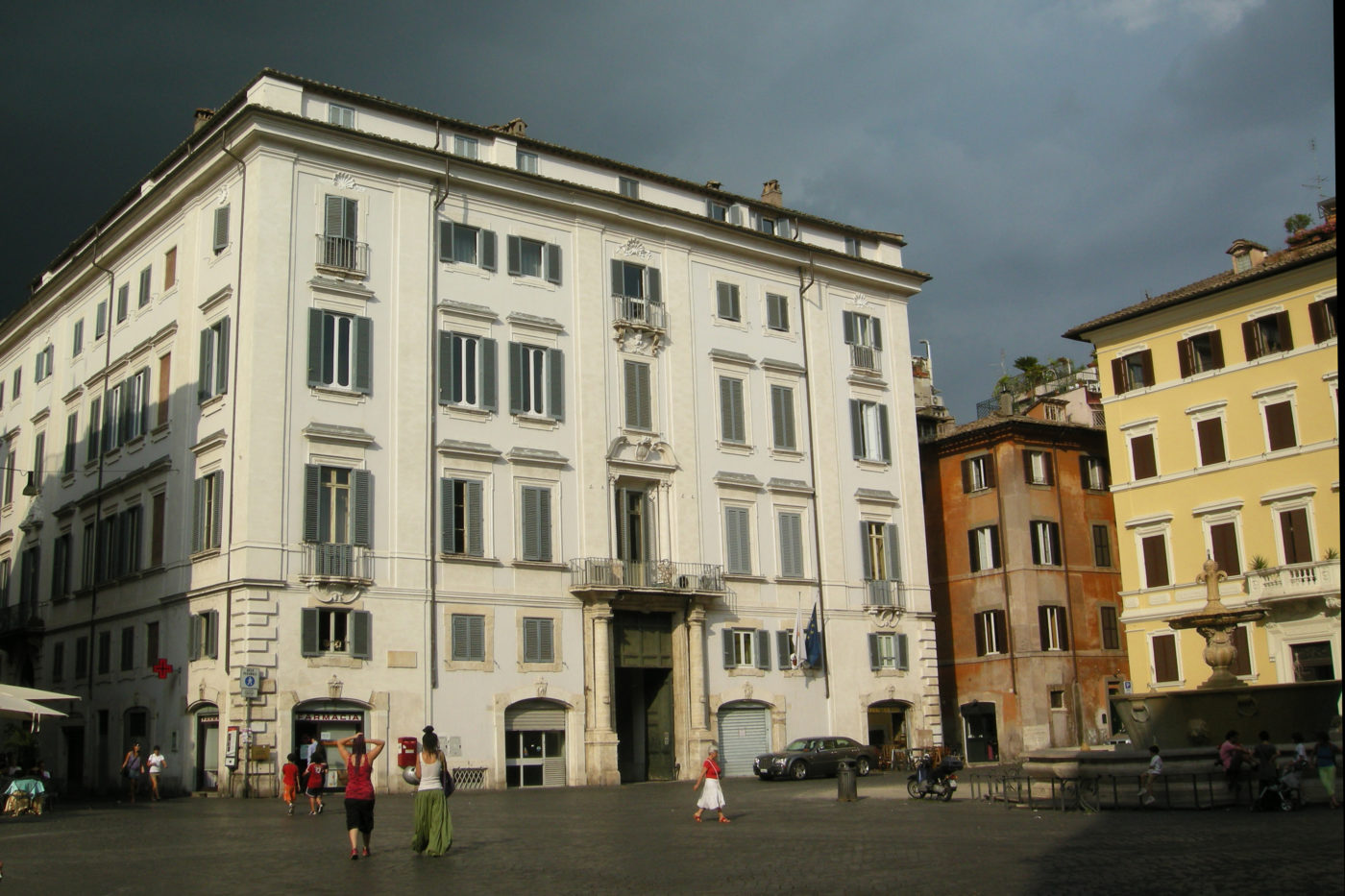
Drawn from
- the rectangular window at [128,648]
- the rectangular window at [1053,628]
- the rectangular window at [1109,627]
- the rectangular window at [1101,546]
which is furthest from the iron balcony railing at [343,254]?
the rectangular window at [1109,627]

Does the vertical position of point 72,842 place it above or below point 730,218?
below

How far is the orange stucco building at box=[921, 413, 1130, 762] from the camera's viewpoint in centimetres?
4969

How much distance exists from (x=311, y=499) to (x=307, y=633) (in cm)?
353

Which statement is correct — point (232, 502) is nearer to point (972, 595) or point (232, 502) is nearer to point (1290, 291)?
point (972, 595)

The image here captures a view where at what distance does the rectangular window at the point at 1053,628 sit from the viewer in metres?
49.9

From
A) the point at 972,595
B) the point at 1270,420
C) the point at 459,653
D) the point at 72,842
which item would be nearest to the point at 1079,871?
the point at 72,842

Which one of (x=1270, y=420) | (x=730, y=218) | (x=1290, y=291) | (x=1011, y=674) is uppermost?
(x=730, y=218)

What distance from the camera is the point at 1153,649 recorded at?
153 ft

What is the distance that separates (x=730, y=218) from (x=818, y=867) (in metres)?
34.0

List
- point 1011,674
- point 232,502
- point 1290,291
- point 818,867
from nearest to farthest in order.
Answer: point 818,867, point 232,502, point 1290,291, point 1011,674

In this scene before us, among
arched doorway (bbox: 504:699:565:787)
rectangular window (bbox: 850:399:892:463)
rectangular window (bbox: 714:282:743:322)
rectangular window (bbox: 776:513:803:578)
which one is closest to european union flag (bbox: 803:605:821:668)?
rectangular window (bbox: 776:513:803:578)

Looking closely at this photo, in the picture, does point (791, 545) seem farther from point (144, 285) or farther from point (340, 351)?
point (144, 285)

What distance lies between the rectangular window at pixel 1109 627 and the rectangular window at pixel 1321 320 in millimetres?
14046

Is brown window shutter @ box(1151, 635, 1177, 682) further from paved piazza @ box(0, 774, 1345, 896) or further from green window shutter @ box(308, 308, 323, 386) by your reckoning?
green window shutter @ box(308, 308, 323, 386)
